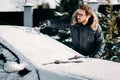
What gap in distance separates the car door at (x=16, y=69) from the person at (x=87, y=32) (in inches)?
75.3

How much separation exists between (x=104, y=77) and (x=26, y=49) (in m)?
0.92

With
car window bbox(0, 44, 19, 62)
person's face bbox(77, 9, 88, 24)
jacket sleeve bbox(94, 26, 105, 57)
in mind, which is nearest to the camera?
car window bbox(0, 44, 19, 62)

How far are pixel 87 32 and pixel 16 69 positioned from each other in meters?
2.32

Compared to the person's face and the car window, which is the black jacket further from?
the car window

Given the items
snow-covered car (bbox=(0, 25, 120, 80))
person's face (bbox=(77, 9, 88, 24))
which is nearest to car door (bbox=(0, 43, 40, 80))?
snow-covered car (bbox=(0, 25, 120, 80))

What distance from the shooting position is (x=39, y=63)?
14.7 feet

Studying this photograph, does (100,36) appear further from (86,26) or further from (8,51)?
(8,51)

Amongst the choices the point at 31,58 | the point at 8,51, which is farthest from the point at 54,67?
the point at 8,51

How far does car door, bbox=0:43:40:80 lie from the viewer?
4363 mm

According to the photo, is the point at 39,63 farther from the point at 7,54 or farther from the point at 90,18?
the point at 90,18

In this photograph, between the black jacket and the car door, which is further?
the black jacket

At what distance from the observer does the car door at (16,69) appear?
14.3 ft

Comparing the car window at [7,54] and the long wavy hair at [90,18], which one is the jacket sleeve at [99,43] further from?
the car window at [7,54]

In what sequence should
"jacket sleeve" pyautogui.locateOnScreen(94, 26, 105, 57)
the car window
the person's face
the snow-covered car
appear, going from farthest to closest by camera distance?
1. "jacket sleeve" pyautogui.locateOnScreen(94, 26, 105, 57)
2. the person's face
3. the car window
4. the snow-covered car
